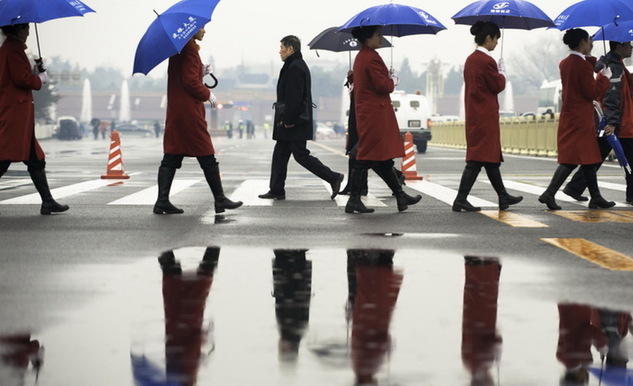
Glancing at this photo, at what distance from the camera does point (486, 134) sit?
38.3 ft

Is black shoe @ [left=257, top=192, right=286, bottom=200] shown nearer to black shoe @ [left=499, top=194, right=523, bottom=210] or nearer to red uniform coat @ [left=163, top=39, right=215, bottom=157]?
red uniform coat @ [left=163, top=39, right=215, bottom=157]

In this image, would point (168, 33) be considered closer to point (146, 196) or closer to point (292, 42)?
point (292, 42)

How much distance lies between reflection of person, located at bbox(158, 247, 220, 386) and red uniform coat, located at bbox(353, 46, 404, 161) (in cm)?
371

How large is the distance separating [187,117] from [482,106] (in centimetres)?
278

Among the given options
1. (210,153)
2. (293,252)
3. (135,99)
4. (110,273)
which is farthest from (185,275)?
(135,99)

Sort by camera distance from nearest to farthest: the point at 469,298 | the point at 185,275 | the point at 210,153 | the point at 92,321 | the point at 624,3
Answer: the point at 92,321
the point at 469,298
the point at 185,275
the point at 210,153
the point at 624,3

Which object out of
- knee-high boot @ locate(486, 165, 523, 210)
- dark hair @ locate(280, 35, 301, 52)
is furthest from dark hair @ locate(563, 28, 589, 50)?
dark hair @ locate(280, 35, 301, 52)

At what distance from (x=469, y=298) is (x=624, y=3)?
A: 7014 mm

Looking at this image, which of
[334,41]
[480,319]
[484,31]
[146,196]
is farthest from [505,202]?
[480,319]

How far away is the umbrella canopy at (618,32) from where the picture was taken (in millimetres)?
12438

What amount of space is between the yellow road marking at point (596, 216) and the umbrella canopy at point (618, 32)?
188cm

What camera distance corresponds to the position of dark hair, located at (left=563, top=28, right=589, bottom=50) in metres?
11.8

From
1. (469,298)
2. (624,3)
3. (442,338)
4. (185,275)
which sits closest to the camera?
(442,338)

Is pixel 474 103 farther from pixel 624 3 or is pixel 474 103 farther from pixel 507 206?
pixel 624 3
